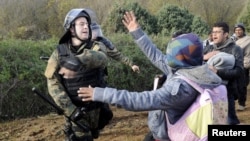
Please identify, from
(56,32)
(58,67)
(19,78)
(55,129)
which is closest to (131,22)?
(58,67)

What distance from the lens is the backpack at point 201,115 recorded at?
2.92 m

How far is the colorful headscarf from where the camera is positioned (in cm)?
300

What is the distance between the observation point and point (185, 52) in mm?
2994

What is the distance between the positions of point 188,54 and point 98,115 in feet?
5.57

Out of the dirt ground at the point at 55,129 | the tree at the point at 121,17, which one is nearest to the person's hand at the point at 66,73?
the dirt ground at the point at 55,129

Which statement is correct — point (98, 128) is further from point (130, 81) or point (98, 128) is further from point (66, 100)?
point (130, 81)

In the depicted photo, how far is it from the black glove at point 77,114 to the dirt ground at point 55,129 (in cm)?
276

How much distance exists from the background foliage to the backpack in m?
5.41

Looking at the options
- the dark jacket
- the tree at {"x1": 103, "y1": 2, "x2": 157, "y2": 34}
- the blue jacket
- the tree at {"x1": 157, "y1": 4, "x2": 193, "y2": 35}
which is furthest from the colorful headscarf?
the tree at {"x1": 157, "y1": 4, "x2": 193, "y2": 35}

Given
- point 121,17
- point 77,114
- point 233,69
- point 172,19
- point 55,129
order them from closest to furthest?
point 77,114
point 233,69
point 55,129
point 121,17
point 172,19

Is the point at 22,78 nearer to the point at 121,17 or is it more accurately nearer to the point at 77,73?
the point at 77,73

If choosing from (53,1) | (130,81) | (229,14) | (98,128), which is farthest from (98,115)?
(229,14)

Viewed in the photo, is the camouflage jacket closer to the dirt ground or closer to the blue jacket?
the blue jacket

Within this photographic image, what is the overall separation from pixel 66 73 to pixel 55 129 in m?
3.36
